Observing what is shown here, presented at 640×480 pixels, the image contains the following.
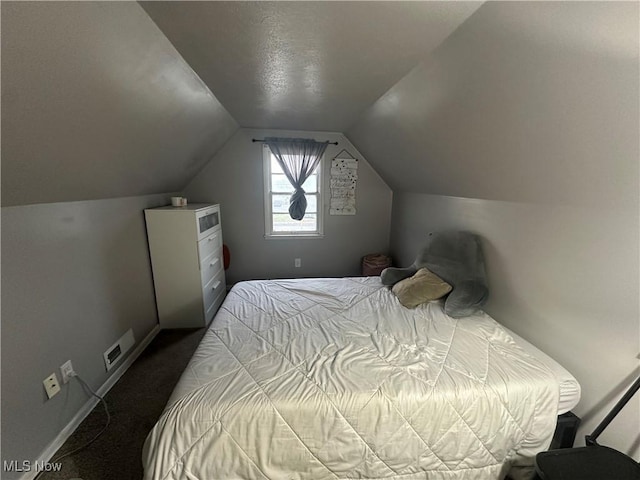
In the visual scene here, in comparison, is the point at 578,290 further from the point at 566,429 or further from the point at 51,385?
the point at 51,385

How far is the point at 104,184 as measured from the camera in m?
1.73

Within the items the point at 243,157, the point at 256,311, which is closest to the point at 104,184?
the point at 256,311

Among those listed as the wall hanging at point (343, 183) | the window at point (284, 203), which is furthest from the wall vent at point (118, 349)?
the wall hanging at point (343, 183)

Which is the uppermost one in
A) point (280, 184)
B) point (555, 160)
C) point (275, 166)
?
point (275, 166)

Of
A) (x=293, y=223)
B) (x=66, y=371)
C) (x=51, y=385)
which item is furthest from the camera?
(x=293, y=223)

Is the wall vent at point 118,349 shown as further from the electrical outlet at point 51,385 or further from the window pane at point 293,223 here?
the window pane at point 293,223

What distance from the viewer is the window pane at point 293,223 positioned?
11.7 feet

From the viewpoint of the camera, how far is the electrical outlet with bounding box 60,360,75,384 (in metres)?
1.49

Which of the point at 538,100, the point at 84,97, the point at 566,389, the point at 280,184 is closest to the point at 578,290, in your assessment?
the point at 566,389

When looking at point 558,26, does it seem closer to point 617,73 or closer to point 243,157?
point 617,73

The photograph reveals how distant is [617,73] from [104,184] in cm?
260

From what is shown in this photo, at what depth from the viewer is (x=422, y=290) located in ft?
6.42

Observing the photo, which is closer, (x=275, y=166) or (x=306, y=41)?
(x=306, y=41)

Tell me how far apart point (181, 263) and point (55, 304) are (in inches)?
41.1
